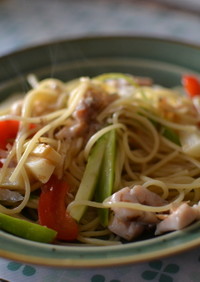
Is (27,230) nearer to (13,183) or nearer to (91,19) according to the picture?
(13,183)

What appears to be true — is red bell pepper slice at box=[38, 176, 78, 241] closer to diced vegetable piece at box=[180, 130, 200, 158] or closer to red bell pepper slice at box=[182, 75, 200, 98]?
diced vegetable piece at box=[180, 130, 200, 158]

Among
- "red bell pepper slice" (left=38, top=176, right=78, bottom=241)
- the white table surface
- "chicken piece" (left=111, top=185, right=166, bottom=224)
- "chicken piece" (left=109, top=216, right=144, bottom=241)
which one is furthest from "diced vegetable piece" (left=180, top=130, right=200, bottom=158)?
the white table surface

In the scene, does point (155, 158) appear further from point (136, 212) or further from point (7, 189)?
point (7, 189)

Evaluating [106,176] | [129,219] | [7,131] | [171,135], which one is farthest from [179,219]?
[7,131]

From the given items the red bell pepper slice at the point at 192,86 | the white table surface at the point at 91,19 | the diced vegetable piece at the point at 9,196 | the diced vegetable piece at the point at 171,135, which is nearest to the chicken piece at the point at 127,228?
the diced vegetable piece at the point at 9,196

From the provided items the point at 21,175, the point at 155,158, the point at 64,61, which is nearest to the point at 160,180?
the point at 155,158
